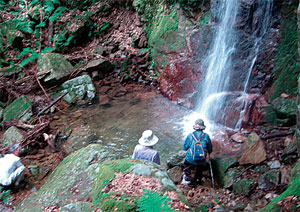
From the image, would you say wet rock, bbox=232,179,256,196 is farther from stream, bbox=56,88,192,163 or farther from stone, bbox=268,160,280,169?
stream, bbox=56,88,192,163

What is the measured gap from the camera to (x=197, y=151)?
4.11m

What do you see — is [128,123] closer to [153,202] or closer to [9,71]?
[153,202]

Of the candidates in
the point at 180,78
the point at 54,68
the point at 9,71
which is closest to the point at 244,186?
the point at 180,78

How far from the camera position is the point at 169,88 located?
7703 mm

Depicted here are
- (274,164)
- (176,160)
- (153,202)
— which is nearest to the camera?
(153,202)

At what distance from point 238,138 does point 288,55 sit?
2133 mm

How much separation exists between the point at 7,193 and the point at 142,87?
5.37m

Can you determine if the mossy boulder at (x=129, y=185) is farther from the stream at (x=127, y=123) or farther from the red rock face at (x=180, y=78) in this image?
the red rock face at (x=180, y=78)

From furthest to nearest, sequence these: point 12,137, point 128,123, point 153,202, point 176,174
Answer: point 128,123 → point 12,137 → point 176,174 → point 153,202

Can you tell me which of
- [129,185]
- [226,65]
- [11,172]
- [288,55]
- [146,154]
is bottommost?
[11,172]

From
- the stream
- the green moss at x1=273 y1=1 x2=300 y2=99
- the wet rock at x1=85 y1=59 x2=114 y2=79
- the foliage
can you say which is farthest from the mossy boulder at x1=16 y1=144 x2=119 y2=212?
the wet rock at x1=85 y1=59 x2=114 y2=79

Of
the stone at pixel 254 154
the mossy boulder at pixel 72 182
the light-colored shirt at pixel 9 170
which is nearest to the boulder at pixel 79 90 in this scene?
the light-colored shirt at pixel 9 170

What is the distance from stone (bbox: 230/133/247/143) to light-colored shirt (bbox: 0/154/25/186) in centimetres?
454

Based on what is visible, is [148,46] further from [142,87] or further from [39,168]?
[39,168]
